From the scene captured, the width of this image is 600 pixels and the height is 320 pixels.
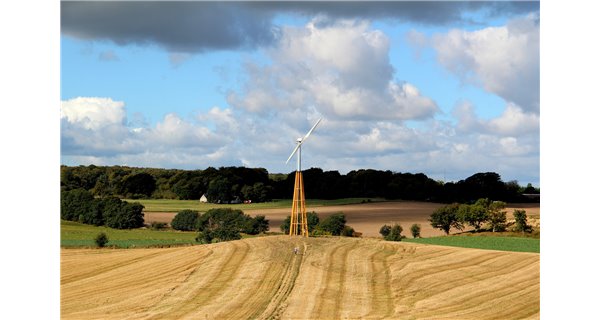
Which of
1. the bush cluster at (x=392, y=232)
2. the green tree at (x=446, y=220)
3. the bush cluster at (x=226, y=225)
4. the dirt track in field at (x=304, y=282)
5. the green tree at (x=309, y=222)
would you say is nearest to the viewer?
the dirt track in field at (x=304, y=282)

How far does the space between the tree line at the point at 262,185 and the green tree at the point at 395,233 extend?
27.2ft

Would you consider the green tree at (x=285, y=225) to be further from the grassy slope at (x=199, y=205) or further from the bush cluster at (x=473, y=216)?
the bush cluster at (x=473, y=216)

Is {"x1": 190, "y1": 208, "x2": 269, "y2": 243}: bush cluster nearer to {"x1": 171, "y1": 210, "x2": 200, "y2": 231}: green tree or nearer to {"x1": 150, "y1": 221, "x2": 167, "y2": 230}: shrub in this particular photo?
{"x1": 171, "y1": 210, "x2": 200, "y2": 231}: green tree

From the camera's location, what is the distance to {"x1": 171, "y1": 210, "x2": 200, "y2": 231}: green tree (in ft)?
215

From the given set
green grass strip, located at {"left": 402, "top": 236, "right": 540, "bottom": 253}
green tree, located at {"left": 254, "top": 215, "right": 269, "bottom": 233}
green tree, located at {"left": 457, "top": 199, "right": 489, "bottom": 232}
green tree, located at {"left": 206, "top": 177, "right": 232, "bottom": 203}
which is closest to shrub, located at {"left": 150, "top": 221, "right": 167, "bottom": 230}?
green tree, located at {"left": 206, "top": 177, "right": 232, "bottom": 203}

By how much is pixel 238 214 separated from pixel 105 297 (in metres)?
24.0

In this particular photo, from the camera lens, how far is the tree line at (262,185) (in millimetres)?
68500

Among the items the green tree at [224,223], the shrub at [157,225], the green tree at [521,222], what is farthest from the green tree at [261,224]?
the green tree at [521,222]

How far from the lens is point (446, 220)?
7031 centimetres

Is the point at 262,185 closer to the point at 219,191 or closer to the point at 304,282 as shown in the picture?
the point at 219,191

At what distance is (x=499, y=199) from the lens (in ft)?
236

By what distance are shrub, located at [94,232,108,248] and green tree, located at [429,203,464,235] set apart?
29.3m

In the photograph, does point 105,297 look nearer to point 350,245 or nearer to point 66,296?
point 66,296
